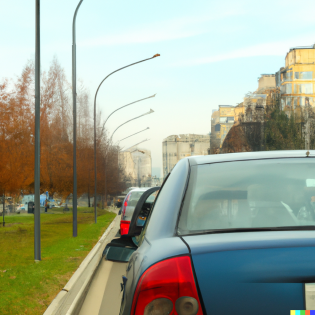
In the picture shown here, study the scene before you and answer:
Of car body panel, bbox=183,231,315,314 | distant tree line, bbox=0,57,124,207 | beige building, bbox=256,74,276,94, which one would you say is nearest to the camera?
car body panel, bbox=183,231,315,314

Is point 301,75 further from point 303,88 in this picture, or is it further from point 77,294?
point 77,294

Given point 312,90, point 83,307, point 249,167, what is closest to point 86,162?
point 83,307

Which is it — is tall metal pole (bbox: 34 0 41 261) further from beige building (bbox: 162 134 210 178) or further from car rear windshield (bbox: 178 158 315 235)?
beige building (bbox: 162 134 210 178)

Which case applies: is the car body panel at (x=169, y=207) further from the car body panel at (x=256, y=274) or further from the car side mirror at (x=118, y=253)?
the car side mirror at (x=118, y=253)

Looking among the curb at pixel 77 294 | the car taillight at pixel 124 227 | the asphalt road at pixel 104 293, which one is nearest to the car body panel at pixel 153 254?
the asphalt road at pixel 104 293

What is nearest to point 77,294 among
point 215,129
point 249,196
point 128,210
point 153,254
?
point 249,196

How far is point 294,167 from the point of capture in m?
2.44

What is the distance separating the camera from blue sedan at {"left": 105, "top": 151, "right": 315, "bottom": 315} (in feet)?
5.23

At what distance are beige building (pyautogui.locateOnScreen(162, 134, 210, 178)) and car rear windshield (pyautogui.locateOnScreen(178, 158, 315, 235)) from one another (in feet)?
553

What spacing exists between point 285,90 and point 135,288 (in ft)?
239

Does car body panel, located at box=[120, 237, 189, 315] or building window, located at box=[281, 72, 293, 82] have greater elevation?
building window, located at box=[281, 72, 293, 82]

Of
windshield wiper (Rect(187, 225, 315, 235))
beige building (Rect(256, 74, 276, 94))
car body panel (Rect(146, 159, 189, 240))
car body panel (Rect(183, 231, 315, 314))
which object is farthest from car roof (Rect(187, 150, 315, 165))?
beige building (Rect(256, 74, 276, 94))

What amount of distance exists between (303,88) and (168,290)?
73394 mm

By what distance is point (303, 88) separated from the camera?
233 ft
